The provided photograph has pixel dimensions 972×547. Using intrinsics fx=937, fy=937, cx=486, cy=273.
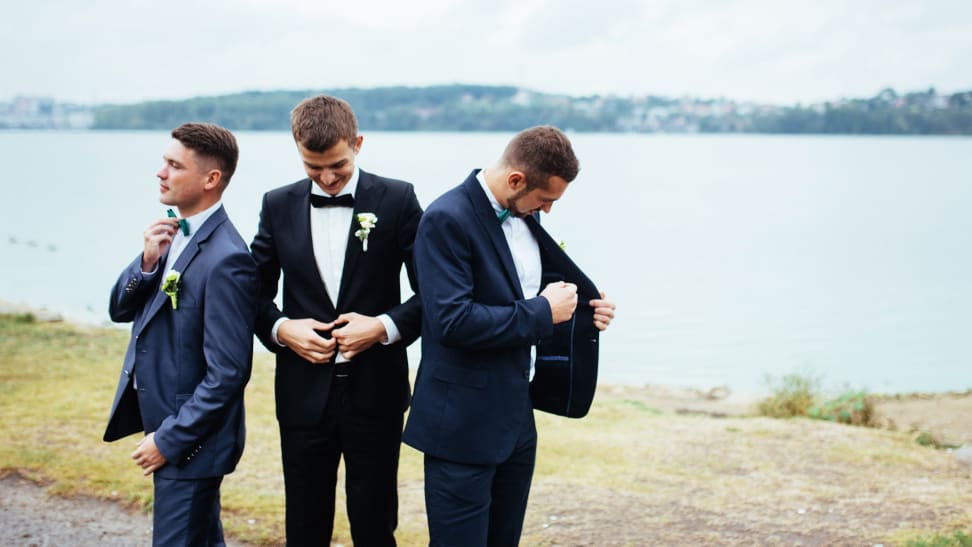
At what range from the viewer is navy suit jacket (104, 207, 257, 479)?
3490 millimetres

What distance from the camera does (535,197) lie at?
3.46 meters

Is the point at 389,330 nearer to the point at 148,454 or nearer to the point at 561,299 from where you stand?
the point at 561,299

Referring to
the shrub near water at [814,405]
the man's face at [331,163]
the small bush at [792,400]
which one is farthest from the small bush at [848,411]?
the man's face at [331,163]

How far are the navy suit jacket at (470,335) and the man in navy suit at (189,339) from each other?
2.33 feet

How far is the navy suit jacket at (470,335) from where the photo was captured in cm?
337

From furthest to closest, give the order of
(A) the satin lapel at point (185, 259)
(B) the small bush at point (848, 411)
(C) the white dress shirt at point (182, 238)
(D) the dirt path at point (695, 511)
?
(B) the small bush at point (848, 411) → (D) the dirt path at point (695, 511) → (C) the white dress shirt at point (182, 238) → (A) the satin lapel at point (185, 259)

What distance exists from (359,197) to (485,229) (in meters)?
0.71

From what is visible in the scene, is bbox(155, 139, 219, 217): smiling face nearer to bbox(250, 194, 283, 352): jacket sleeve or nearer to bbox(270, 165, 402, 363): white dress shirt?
bbox(250, 194, 283, 352): jacket sleeve

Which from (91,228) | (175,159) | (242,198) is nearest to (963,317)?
(175,159)

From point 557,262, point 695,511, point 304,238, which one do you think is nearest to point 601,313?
point 557,262

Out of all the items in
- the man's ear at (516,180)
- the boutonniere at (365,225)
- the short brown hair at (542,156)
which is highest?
the short brown hair at (542,156)

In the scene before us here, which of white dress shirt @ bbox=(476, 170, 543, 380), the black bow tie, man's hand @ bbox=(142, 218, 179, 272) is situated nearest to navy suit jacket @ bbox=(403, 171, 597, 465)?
white dress shirt @ bbox=(476, 170, 543, 380)

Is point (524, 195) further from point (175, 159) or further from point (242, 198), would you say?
point (242, 198)

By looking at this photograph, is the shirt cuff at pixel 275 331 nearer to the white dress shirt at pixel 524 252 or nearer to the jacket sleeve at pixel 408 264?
the jacket sleeve at pixel 408 264
